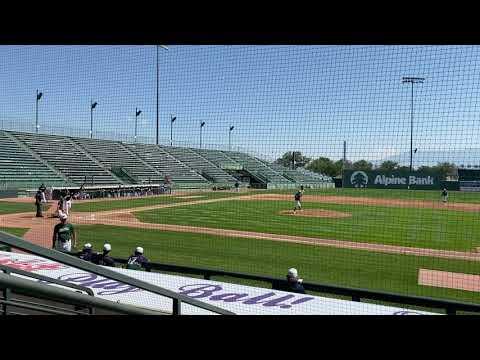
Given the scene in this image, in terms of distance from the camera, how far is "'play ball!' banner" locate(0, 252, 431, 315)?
3.11m

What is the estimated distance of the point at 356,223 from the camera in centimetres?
1616

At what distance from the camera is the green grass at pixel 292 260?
7.72 metres

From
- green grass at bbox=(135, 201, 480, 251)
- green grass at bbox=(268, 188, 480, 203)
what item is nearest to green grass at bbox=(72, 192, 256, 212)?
green grass at bbox=(135, 201, 480, 251)

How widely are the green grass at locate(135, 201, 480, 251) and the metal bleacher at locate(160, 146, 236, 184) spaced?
78.4 inches

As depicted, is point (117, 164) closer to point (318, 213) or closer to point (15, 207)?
point (15, 207)

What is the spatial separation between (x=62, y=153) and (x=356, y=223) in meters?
12.0

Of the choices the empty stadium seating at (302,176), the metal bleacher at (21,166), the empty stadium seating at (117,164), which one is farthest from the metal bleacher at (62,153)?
the empty stadium seating at (302,176)

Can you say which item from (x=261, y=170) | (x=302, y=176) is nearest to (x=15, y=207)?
(x=261, y=170)

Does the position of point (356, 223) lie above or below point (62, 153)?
below

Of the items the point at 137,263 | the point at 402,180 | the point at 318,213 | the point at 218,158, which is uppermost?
the point at 218,158

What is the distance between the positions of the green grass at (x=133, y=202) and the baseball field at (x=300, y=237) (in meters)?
0.05

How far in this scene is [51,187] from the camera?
19.1m
